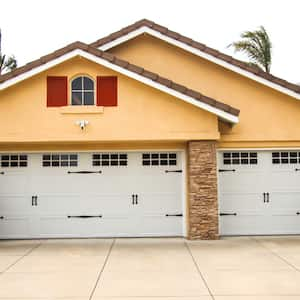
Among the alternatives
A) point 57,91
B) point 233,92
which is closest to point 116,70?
point 57,91

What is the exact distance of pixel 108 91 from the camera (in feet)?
39.9

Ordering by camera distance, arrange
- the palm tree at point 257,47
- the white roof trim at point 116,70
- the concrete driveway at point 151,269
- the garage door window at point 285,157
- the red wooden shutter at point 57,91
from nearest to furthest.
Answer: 1. the concrete driveway at point 151,269
2. the white roof trim at point 116,70
3. the red wooden shutter at point 57,91
4. the garage door window at point 285,157
5. the palm tree at point 257,47

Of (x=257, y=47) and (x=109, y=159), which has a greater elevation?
(x=257, y=47)

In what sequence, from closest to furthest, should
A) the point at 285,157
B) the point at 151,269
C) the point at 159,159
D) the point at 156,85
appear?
1. the point at 151,269
2. the point at 156,85
3. the point at 159,159
4. the point at 285,157

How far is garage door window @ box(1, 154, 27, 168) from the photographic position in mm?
13156

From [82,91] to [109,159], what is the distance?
2072 mm

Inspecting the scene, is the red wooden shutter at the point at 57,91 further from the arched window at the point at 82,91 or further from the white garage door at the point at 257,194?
the white garage door at the point at 257,194

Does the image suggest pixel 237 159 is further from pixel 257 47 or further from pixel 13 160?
pixel 257 47

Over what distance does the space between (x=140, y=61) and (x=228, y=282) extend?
8.08m

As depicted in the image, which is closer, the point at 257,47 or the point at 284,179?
the point at 284,179

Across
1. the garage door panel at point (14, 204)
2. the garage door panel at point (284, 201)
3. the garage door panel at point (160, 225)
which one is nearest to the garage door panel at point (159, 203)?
the garage door panel at point (160, 225)

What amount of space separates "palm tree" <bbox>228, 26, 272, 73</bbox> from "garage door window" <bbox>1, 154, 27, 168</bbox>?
45.5 ft

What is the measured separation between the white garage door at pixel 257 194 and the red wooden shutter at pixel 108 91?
11.4 feet

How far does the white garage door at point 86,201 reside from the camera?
1308 cm
